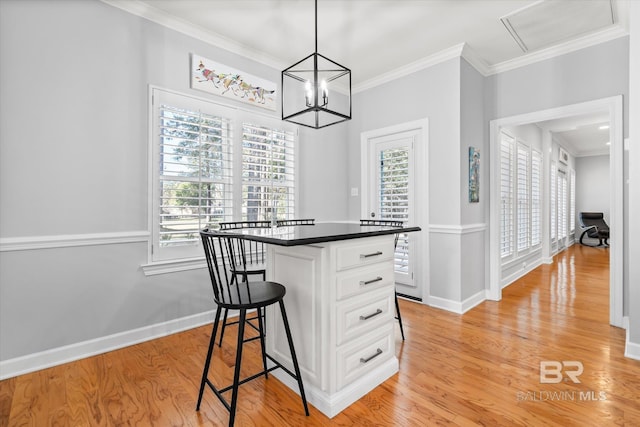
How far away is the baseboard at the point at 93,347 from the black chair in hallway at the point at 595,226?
9.89m

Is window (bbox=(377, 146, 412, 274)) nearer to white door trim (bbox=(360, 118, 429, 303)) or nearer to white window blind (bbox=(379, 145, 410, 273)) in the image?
white window blind (bbox=(379, 145, 410, 273))

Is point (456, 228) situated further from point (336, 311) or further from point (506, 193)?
point (336, 311)

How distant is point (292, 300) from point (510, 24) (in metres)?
3.15

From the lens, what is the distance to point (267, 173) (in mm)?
3469

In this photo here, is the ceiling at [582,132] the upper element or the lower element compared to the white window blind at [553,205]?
upper

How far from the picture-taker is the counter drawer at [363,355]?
1.77 m

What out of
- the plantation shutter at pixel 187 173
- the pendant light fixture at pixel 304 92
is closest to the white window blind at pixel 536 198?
the pendant light fixture at pixel 304 92

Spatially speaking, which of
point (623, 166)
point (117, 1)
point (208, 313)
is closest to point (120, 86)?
point (117, 1)

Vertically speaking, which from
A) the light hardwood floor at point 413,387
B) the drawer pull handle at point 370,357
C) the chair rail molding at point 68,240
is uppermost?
the chair rail molding at point 68,240

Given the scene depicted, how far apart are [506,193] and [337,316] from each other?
401cm

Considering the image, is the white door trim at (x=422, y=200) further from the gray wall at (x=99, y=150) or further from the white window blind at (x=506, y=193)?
the white window blind at (x=506, y=193)

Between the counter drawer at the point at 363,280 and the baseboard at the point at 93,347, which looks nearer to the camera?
the counter drawer at the point at 363,280

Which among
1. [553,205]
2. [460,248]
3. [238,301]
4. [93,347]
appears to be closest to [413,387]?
[238,301]

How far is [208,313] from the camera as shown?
3.03 metres
